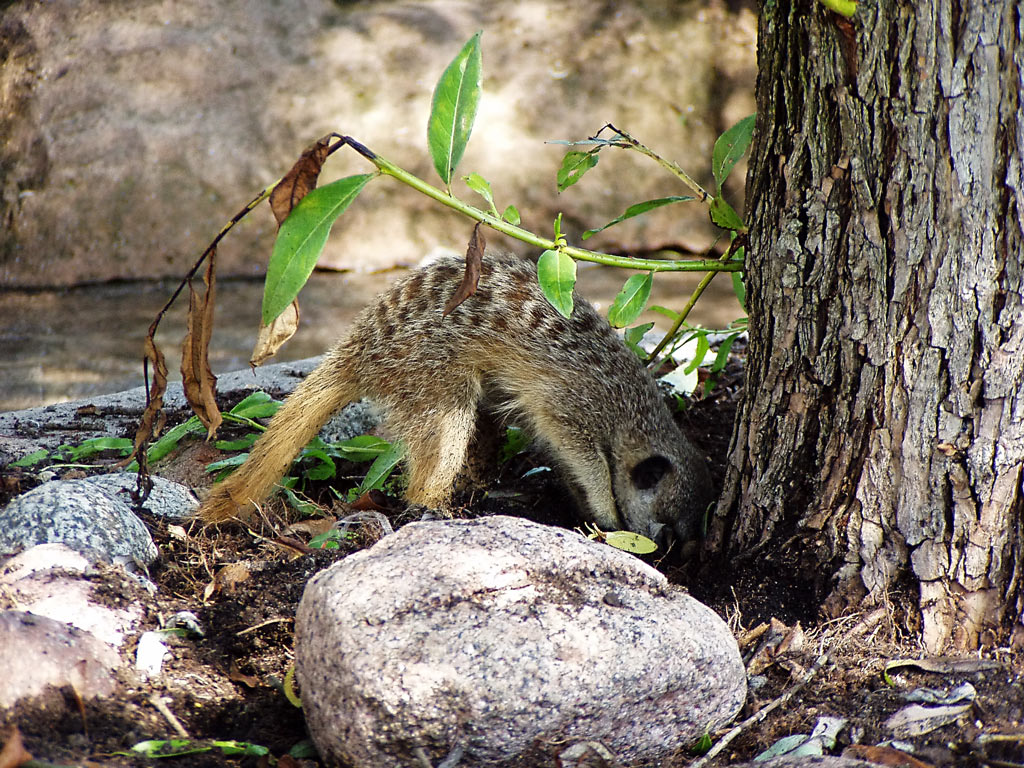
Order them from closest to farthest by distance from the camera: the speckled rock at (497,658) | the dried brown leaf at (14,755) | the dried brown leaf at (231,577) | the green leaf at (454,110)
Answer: the dried brown leaf at (14,755) → the speckled rock at (497,658) → the green leaf at (454,110) → the dried brown leaf at (231,577)

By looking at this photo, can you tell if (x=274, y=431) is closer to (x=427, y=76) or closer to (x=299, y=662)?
(x=299, y=662)

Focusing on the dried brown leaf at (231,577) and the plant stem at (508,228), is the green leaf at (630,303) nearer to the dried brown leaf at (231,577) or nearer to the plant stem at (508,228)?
the plant stem at (508,228)

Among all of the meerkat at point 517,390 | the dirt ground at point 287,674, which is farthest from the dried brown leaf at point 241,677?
the meerkat at point 517,390

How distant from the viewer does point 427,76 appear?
7.05 metres

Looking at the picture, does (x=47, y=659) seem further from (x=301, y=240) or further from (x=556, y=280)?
(x=556, y=280)

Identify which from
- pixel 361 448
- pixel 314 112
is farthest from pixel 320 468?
pixel 314 112

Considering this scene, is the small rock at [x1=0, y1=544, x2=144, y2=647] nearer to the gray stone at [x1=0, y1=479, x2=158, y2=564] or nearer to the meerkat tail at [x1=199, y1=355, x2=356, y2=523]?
the gray stone at [x1=0, y1=479, x2=158, y2=564]

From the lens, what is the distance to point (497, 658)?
1388mm

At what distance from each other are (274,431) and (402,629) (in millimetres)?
1297

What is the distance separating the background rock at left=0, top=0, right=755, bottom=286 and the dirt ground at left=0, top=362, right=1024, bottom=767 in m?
4.55

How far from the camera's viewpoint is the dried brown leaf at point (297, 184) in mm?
1632

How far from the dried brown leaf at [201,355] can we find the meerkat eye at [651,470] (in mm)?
1243

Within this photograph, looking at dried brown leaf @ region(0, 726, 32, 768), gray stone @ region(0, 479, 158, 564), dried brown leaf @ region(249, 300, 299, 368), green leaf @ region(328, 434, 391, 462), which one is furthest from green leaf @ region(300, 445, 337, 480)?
dried brown leaf @ region(0, 726, 32, 768)

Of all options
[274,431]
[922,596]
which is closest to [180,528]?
[274,431]
